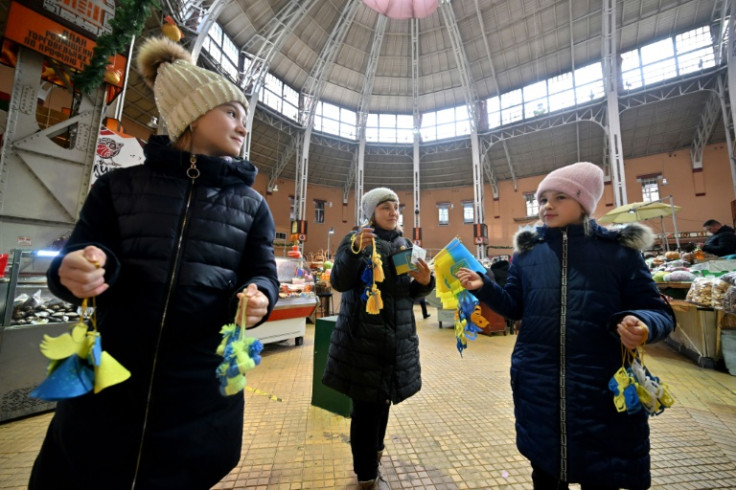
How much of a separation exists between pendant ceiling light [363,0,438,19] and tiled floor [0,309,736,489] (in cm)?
1129

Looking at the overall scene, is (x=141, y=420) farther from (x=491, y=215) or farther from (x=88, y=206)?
(x=491, y=215)

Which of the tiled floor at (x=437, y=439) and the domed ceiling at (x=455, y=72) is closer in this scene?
the tiled floor at (x=437, y=439)

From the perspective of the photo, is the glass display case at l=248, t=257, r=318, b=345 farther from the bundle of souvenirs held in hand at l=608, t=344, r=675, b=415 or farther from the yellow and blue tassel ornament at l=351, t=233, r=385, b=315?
the bundle of souvenirs held in hand at l=608, t=344, r=675, b=415

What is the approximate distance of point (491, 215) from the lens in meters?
19.2

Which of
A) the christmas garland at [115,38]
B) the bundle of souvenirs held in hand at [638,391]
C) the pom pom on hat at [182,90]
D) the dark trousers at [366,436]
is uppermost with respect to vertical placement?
the christmas garland at [115,38]

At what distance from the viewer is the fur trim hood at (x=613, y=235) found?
133 cm

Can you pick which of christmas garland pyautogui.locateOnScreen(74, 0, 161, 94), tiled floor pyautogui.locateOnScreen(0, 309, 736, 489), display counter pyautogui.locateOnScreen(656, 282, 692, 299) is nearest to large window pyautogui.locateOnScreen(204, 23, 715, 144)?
christmas garland pyautogui.locateOnScreen(74, 0, 161, 94)

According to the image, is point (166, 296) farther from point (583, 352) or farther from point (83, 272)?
point (583, 352)

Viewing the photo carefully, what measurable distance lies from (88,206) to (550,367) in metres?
1.94

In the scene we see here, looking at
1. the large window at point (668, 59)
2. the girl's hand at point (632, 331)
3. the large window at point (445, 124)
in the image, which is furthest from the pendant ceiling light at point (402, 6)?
the girl's hand at point (632, 331)

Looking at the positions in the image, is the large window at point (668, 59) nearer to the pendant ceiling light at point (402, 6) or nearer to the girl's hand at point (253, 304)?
the pendant ceiling light at point (402, 6)

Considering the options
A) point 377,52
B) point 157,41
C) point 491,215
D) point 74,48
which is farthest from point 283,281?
point 491,215

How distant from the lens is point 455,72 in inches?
686

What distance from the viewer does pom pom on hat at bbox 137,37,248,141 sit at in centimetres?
116
